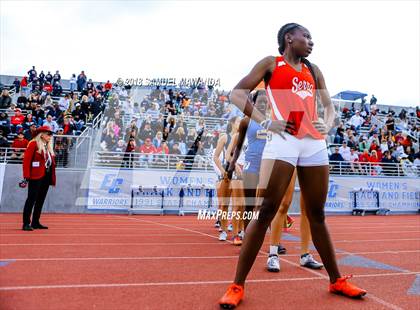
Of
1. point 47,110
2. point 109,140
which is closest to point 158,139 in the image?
point 109,140

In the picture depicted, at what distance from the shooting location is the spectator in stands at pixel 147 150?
13211mm

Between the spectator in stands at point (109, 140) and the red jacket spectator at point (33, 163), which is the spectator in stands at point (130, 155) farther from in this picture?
the red jacket spectator at point (33, 163)

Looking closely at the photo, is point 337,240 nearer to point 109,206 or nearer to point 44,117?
point 109,206

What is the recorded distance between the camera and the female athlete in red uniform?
2.92 m

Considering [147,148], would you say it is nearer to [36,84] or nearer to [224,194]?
[224,194]

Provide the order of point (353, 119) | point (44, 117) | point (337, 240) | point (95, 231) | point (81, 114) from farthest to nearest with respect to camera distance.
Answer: point (353, 119), point (81, 114), point (44, 117), point (95, 231), point (337, 240)

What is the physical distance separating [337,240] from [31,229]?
6.05m

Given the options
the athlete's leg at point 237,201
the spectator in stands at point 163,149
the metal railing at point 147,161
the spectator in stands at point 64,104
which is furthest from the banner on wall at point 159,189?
the athlete's leg at point 237,201

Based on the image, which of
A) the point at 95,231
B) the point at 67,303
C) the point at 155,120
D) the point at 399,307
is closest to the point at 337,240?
the point at 399,307

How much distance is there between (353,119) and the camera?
22516 mm

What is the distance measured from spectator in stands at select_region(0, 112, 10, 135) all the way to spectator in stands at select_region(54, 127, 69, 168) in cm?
289

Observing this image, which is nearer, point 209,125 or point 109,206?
point 109,206

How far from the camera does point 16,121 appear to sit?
14.4 metres

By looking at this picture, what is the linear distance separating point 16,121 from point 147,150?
538 centimetres
